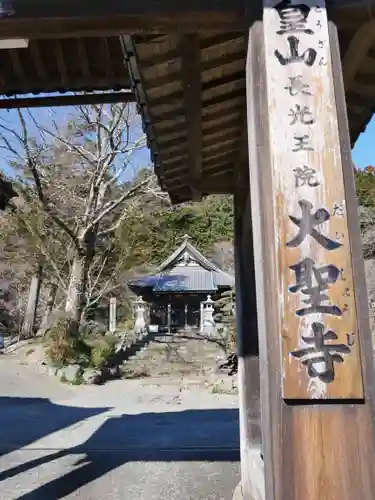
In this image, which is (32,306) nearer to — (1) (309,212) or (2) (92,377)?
(2) (92,377)

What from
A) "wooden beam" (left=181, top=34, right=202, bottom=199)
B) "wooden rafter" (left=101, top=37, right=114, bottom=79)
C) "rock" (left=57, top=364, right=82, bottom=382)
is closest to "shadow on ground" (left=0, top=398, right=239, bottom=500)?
"wooden beam" (left=181, top=34, right=202, bottom=199)

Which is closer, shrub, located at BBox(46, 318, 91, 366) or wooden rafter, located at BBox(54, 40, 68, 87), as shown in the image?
wooden rafter, located at BBox(54, 40, 68, 87)

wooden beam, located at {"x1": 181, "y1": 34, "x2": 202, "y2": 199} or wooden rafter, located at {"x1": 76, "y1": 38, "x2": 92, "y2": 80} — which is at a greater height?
wooden rafter, located at {"x1": 76, "y1": 38, "x2": 92, "y2": 80}

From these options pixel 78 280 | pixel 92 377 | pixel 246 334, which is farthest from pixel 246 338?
pixel 78 280

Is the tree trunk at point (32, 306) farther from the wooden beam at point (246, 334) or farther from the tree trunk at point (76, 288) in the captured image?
the wooden beam at point (246, 334)

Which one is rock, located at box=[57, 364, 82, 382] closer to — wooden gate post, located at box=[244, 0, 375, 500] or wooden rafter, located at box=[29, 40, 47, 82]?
wooden rafter, located at box=[29, 40, 47, 82]

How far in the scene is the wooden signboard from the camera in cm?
147

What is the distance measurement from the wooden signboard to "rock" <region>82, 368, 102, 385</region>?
13149mm

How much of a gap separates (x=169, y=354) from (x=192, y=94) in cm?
1692

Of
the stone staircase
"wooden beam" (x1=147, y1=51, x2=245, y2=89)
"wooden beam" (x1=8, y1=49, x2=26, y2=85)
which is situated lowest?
the stone staircase

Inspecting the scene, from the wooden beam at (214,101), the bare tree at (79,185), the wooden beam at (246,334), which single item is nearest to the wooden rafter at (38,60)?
the wooden beam at (214,101)

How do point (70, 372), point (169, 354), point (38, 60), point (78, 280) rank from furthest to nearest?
point (169, 354)
point (78, 280)
point (70, 372)
point (38, 60)

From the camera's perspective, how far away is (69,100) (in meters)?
3.10

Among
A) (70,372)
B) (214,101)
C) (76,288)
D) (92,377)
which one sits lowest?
(92,377)
